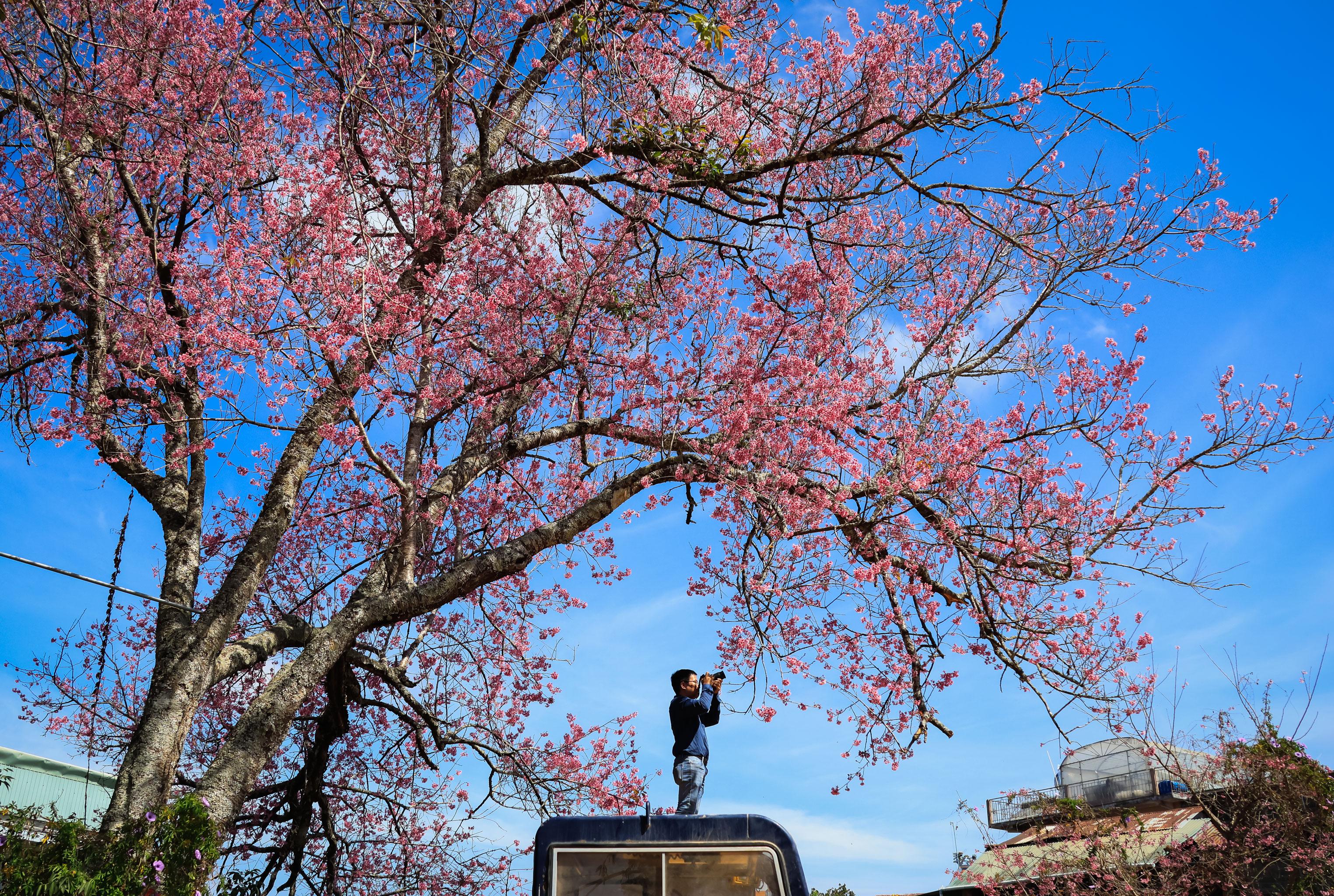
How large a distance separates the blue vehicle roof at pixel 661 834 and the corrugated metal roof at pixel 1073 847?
11249 millimetres

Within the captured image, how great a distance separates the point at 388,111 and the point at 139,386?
13.6 feet

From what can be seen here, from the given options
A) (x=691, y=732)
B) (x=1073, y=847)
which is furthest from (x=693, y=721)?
(x=1073, y=847)

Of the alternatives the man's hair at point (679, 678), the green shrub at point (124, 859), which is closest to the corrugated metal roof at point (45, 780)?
the green shrub at point (124, 859)

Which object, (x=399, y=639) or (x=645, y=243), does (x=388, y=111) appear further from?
(x=399, y=639)

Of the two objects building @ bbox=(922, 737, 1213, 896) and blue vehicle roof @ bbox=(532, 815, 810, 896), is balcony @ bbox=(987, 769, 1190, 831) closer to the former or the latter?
building @ bbox=(922, 737, 1213, 896)

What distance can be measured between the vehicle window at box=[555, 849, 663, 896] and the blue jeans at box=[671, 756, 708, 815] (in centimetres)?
114

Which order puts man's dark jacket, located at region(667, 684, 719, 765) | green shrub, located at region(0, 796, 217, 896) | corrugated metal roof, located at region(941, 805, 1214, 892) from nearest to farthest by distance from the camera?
1. green shrub, located at region(0, 796, 217, 896)
2. man's dark jacket, located at region(667, 684, 719, 765)
3. corrugated metal roof, located at region(941, 805, 1214, 892)

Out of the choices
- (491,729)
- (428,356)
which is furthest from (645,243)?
(491,729)

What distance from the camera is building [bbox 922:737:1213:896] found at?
1531 cm

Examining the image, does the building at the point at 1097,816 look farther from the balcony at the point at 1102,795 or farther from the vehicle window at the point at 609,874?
the vehicle window at the point at 609,874

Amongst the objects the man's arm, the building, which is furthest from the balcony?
the man's arm

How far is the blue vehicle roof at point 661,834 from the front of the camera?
560 centimetres

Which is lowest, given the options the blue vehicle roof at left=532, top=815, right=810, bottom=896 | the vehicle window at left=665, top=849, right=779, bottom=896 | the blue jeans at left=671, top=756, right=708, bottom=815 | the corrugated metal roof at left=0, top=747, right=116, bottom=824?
the vehicle window at left=665, top=849, right=779, bottom=896

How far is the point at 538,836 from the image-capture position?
571 cm
